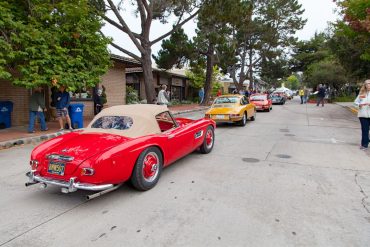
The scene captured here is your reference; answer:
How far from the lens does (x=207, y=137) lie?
6691 millimetres

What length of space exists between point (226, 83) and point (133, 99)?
3303 centimetres

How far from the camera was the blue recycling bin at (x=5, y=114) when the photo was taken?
33.4ft

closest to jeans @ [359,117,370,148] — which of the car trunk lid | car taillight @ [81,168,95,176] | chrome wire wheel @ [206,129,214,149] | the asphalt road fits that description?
the asphalt road

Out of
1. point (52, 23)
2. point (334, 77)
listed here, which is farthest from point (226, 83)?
point (52, 23)

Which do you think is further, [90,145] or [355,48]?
[355,48]

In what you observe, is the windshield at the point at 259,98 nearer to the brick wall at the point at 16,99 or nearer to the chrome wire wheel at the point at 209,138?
the chrome wire wheel at the point at 209,138

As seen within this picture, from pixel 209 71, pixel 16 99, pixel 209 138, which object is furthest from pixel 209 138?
pixel 209 71

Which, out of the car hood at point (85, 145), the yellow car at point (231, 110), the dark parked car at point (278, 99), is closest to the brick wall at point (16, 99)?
the yellow car at point (231, 110)

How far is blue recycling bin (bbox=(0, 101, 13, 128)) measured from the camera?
10195mm

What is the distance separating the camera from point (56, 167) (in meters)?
3.78

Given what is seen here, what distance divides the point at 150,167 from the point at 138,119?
89 cm

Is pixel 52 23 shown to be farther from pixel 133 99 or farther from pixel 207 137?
pixel 133 99

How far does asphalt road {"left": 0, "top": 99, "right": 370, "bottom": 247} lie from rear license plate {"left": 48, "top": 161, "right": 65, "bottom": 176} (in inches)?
19.5

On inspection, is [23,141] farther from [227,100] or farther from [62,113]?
[227,100]
